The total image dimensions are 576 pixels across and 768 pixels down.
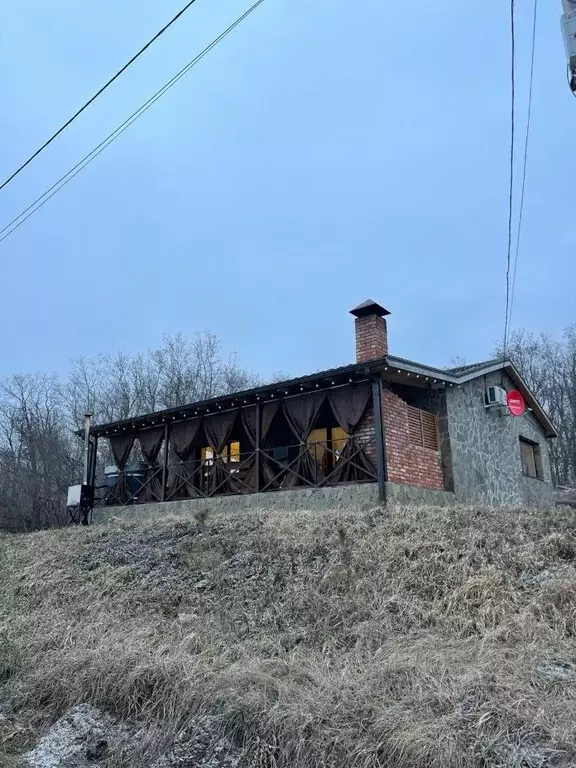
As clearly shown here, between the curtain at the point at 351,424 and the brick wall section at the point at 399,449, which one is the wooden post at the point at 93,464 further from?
the brick wall section at the point at 399,449

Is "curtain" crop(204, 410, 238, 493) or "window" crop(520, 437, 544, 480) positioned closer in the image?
"curtain" crop(204, 410, 238, 493)

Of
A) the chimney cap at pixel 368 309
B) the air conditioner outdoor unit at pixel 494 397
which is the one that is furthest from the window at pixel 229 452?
the air conditioner outdoor unit at pixel 494 397

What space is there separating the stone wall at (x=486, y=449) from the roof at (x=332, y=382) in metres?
0.32

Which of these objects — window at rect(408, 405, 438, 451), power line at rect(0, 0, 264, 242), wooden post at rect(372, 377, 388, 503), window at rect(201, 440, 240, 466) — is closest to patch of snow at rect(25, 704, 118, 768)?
power line at rect(0, 0, 264, 242)

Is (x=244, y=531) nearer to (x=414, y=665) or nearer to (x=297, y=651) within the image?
(x=297, y=651)

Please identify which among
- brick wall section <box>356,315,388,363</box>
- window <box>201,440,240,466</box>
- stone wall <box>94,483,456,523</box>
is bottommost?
stone wall <box>94,483,456,523</box>

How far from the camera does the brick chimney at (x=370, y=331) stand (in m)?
12.5

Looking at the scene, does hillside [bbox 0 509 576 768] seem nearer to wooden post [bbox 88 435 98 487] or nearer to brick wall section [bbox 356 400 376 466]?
brick wall section [bbox 356 400 376 466]

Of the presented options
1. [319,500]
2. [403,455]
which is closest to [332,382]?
[403,455]

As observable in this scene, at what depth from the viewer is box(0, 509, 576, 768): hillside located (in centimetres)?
413

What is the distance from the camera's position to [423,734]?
12.9 ft

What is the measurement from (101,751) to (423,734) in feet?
8.15

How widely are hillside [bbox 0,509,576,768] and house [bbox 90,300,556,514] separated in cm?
252

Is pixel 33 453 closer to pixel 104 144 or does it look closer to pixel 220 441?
pixel 220 441
